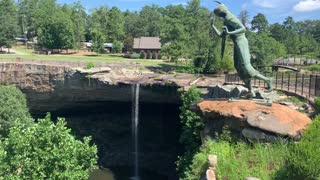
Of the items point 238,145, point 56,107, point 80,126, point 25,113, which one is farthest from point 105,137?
point 238,145

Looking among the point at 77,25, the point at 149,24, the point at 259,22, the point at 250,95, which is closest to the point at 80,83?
the point at 250,95

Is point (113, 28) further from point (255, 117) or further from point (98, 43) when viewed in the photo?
point (255, 117)

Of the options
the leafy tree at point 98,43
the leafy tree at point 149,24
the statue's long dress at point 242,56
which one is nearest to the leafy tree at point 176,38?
the leafy tree at point 98,43

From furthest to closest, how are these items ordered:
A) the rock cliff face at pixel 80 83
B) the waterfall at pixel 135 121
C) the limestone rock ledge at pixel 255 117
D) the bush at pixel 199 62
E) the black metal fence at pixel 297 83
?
the bush at pixel 199 62
the waterfall at pixel 135 121
the rock cliff face at pixel 80 83
the black metal fence at pixel 297 83
the limestone rock ledge at pixel 255 117

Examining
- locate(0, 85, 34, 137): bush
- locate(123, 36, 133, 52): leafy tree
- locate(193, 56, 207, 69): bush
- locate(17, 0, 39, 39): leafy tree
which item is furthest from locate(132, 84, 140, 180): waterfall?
locate(17, 0, 39, 39): leafy tree

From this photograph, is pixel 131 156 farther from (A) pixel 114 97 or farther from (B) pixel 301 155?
(B) pixel 301 155

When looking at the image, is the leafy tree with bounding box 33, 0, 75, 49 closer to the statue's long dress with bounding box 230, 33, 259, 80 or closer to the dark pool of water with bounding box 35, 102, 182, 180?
the dark pool of water with bounding box 35, 102, 182, 180

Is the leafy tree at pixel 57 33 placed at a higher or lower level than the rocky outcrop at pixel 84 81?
higher

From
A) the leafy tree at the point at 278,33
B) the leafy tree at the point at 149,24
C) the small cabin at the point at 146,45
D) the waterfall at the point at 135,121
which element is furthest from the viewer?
the leafy tree at the point at 278,33

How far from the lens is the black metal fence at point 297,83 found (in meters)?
20.3

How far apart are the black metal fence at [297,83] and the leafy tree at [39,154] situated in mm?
12192

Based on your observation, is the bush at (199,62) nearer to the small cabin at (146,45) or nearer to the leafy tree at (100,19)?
the leafy tree at (100,19)

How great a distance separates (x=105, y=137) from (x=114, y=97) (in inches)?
236

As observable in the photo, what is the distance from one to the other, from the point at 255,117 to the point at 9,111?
753 inches
